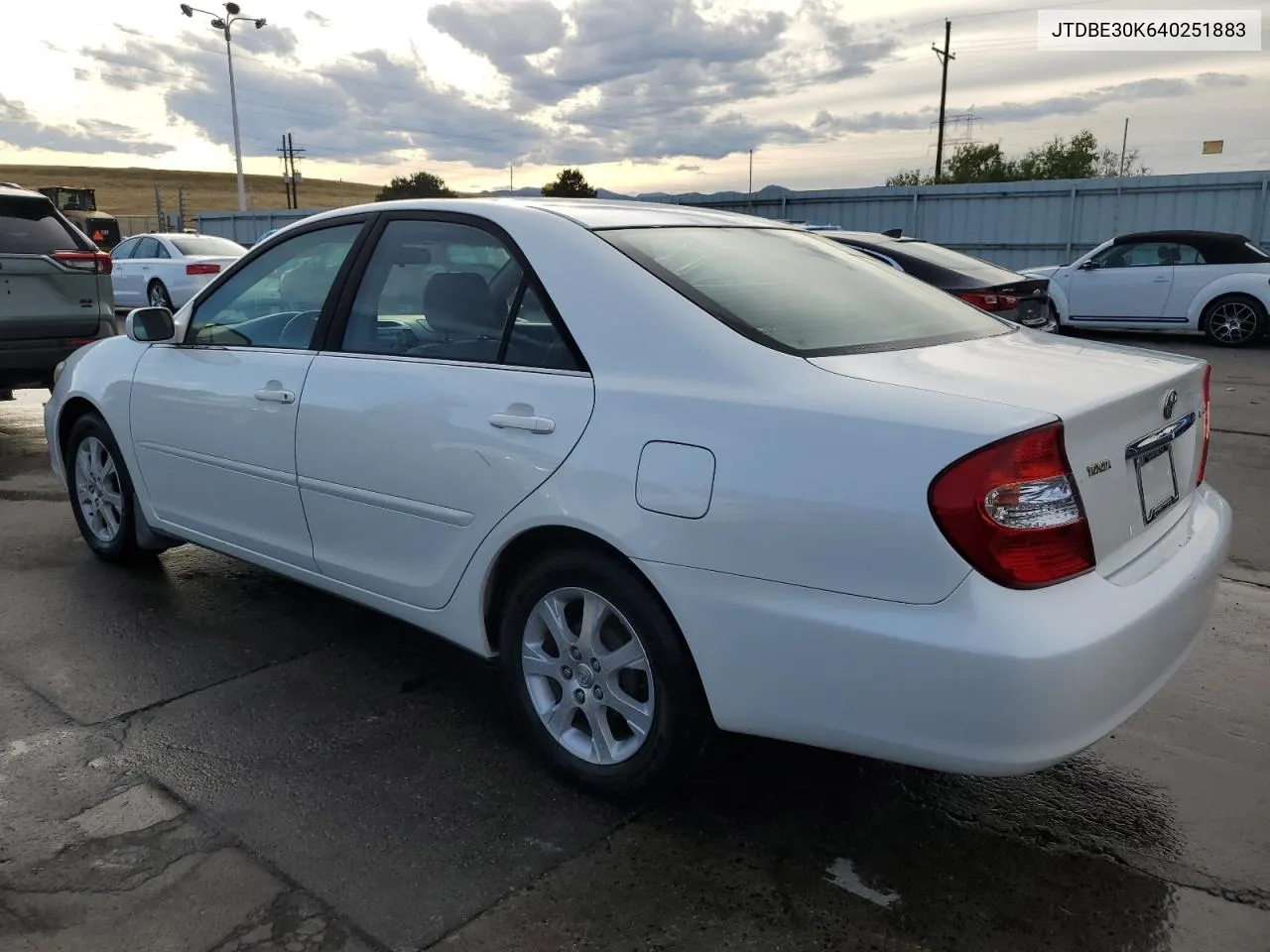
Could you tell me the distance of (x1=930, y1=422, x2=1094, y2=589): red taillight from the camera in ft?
7.07

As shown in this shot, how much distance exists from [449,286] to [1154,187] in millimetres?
18906

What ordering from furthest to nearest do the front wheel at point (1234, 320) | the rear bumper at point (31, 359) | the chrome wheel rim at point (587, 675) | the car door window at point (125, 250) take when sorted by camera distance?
the car door window at point (125, 250)
the front wheel at point (1234, 320)
the rear bumper at point (31, 359)
the chrome wheel rim at point (587, 675)

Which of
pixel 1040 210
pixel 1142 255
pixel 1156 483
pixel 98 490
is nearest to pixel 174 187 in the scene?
pixel 1040 210

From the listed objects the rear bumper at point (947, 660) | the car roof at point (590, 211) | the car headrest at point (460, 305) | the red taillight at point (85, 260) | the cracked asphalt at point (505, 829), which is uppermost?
the car roof at point (590, 211)

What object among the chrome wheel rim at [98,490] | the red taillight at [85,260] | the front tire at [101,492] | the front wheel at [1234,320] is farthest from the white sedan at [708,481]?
the front wheel at [1234,320]

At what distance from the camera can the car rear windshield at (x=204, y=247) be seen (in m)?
16.9

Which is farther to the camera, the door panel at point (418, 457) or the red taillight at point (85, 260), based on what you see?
the red taillight at point (85, 260)

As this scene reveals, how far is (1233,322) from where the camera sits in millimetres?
13125

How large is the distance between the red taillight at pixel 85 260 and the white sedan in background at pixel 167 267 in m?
8.54

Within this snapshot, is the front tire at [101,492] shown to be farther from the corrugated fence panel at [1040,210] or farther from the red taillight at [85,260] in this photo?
the corrugated fence panel at [1040,210]

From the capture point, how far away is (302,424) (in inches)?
136

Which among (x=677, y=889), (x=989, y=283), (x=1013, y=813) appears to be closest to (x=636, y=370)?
(x=677, y=889)

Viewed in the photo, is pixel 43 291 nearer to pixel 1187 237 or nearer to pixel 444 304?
pixel 444 304

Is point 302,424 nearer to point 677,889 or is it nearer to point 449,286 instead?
→ point 449,286
